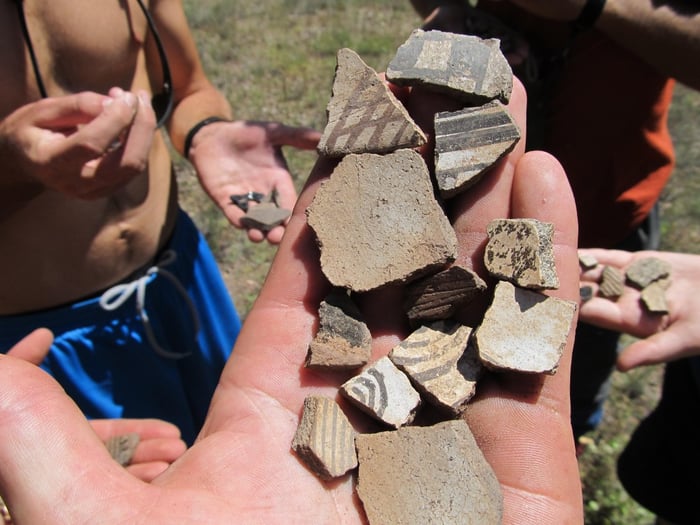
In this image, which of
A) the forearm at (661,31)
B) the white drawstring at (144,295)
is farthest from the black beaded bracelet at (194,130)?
the forearm at (661,31)

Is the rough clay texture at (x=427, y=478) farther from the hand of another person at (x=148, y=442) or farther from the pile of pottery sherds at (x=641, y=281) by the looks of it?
the pile of pottery sherds at (x=641, y=281)

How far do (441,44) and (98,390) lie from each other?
5.19 feet

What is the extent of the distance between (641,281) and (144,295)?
5.66 ft

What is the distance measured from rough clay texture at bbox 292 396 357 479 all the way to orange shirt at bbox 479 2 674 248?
4.19 feet

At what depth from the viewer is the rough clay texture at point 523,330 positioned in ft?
4.51

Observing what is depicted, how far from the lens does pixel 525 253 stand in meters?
1.44

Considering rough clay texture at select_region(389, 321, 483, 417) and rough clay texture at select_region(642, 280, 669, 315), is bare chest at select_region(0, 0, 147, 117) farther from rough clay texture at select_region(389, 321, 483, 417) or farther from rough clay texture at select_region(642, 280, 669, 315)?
rough clay texture at select_region(642, 280, 669, 315)

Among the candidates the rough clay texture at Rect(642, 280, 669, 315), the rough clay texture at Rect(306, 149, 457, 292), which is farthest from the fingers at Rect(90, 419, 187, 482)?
the rough clay texture at Rect(642, 280, 669, 315)

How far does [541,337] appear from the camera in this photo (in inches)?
56.0

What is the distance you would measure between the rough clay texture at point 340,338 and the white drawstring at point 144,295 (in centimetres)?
74

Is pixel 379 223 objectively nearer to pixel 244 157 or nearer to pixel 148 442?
pixel 244 157

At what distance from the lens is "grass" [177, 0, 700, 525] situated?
2922mm

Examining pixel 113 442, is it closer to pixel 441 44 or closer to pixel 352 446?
pixel 352 446

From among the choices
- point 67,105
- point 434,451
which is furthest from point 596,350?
point 67,105
